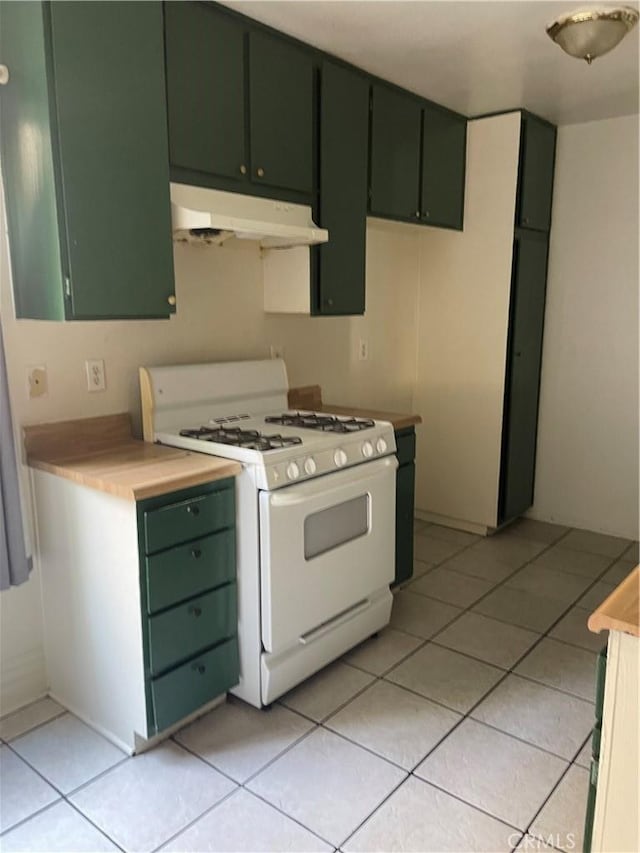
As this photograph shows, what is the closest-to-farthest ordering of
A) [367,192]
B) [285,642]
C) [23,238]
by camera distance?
[23,238]
[285,642]
[367,192]

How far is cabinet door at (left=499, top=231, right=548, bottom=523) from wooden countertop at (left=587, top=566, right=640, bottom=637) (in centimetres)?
248

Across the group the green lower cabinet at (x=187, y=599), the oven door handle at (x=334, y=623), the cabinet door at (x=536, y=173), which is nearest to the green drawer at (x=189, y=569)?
the green lower cabinet at (x=187, y=599)

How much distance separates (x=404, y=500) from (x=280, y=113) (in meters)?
1.66

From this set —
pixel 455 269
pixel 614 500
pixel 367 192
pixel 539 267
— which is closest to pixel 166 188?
pixel 367 192

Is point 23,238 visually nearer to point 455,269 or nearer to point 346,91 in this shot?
point 346,91

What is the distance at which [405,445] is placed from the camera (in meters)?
2.85

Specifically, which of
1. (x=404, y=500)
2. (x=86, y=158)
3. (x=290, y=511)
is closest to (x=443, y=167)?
(x=404, y=500)

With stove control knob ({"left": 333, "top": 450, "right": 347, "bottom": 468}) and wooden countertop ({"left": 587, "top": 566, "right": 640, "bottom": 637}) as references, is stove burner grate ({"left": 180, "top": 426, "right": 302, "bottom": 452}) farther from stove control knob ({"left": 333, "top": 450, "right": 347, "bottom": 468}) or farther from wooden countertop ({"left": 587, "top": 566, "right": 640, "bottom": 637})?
wooden countertop ({"left": 587, "top": 566, "right": 640, "bottom": 637})

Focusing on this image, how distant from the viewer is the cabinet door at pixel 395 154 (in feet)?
9.49

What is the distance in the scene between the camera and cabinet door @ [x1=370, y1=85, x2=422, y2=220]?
9.49 ft

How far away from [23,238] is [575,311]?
2947 mm

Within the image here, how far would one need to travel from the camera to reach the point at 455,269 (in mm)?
3658

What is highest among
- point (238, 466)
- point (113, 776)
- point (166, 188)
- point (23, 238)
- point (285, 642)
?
point (166, 188)

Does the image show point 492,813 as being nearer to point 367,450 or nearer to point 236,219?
point 367,450
